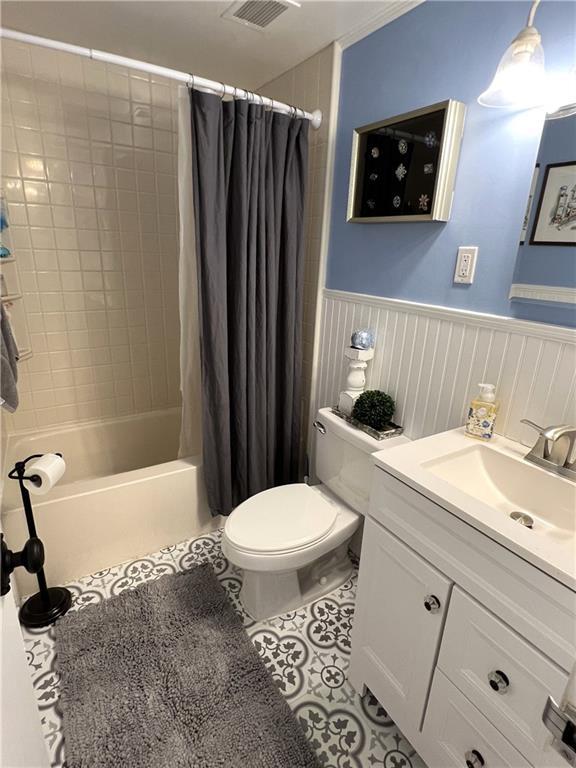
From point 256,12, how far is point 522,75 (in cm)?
101

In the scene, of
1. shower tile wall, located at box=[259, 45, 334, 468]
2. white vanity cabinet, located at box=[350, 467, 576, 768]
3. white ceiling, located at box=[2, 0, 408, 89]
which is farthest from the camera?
shower tile wall, located at box=[259, 45, 334, 468]

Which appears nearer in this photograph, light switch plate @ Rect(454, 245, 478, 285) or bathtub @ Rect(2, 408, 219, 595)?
light switch plate @ Rect(454, 245, 478, 285)

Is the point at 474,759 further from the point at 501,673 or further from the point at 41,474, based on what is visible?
the point at 41,474

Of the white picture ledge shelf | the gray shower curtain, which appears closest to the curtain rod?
the gray shower curtain

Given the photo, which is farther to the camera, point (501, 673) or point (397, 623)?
point (397, 623)

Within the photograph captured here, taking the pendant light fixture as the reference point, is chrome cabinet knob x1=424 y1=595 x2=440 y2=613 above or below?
below

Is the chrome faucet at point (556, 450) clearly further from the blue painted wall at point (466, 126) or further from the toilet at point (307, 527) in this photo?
the toilet at point (307, 527)

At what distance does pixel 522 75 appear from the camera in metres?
0.99

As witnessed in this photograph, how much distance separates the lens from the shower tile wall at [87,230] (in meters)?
1.87

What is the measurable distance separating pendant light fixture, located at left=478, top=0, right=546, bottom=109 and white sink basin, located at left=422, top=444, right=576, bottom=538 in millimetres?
946

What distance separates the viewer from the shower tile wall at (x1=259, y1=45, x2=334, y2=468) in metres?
1.72

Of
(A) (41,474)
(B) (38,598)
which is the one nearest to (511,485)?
(A) (41,474)

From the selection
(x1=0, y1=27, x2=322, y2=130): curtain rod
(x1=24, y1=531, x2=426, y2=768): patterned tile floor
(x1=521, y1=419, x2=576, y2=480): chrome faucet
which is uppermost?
(x1=0, y1=27, x2=322, y2=130): curtain rod

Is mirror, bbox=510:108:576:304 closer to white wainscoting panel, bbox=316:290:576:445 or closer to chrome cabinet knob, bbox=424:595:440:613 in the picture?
white wainscoting panel, bbox=316:290:576:445
